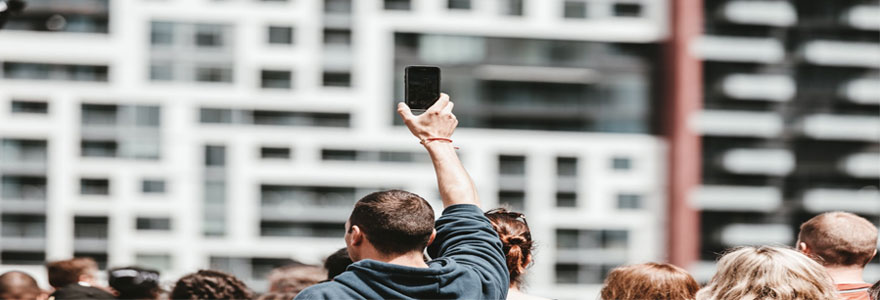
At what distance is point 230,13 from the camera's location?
149 ft

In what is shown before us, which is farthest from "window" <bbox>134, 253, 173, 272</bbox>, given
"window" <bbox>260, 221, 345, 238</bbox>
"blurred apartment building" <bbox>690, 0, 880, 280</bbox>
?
"blurred apartment building" <bbox>690, 0, 880, 280</bbox>

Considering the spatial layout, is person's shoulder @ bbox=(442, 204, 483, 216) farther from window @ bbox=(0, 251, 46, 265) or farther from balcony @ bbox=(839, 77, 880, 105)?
balcony @ bbox=(839, 77, 880, 105)

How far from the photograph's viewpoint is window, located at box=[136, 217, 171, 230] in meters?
44.2

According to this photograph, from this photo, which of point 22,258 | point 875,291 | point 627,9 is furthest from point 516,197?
point 875,291

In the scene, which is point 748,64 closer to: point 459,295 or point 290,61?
point 290,61

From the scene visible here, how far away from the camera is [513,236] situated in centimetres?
424

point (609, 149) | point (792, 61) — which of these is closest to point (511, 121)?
point (609, 149)

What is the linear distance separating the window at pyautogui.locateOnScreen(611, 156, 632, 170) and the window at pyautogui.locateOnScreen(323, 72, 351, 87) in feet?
41.7

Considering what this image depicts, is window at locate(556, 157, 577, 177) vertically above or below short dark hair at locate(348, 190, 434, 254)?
below

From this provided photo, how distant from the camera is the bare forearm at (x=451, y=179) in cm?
349

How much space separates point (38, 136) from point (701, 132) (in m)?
30.1

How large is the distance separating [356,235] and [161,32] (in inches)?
1718

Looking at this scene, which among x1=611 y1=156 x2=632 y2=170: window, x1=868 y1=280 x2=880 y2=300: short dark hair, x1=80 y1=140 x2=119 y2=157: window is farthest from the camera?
x1=611 y1=156 x2=632 y2=170: window

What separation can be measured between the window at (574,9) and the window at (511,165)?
7.21 meters
